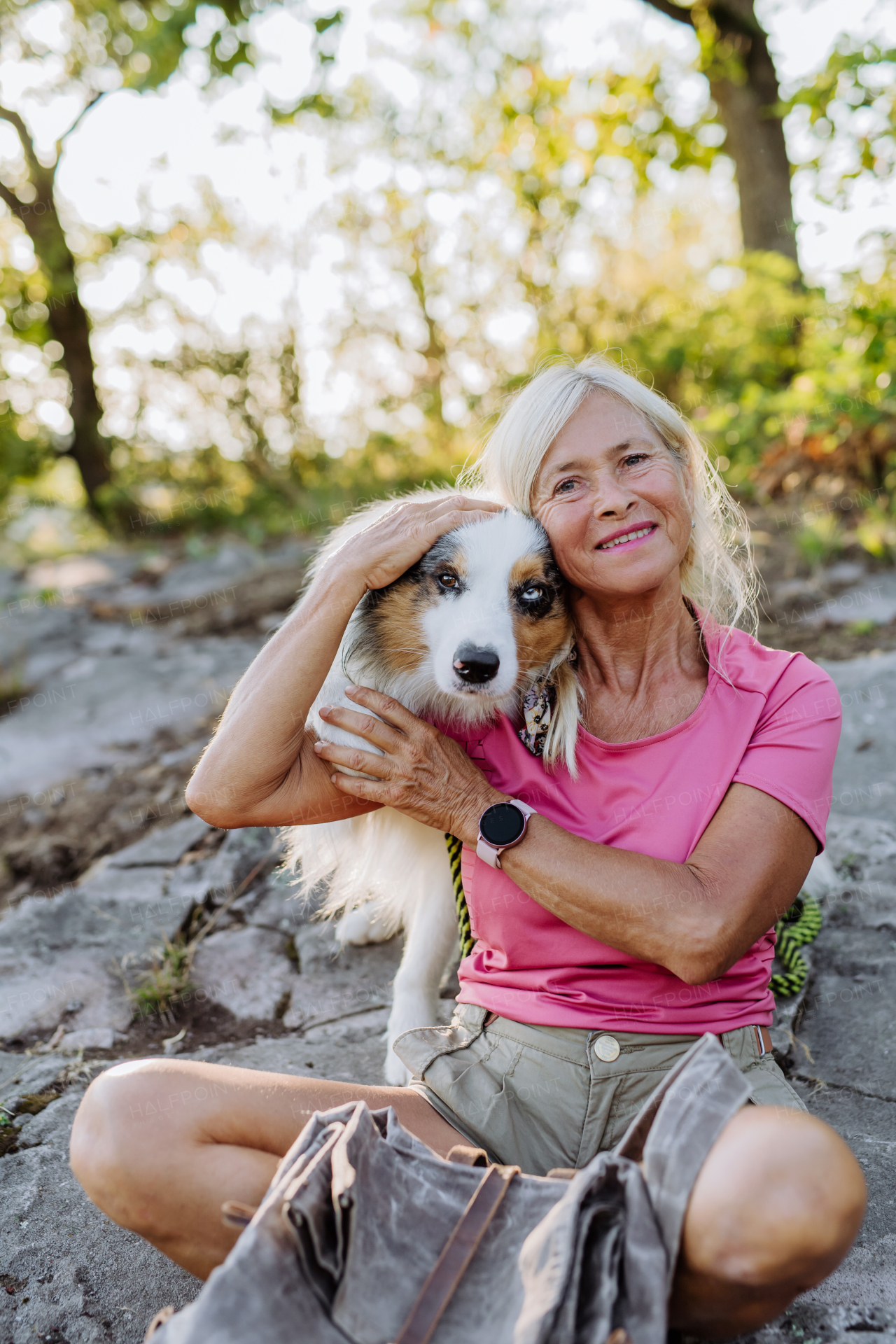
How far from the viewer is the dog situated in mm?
1929

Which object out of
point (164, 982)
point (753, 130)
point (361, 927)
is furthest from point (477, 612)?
point (753, 130)

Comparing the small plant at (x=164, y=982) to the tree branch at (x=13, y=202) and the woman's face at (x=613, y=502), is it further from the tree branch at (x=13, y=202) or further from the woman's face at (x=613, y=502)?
the tree branch at (x=13, y=202)

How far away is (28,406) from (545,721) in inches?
357

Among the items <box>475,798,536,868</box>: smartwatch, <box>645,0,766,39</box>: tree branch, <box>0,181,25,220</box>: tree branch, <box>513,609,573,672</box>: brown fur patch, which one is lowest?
<box>475,798,536,868</box>: smartwatch

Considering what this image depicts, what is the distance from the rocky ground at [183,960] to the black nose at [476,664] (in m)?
1.05

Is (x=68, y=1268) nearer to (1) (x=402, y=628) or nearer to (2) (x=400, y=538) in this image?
(1) (x=402, y=628)

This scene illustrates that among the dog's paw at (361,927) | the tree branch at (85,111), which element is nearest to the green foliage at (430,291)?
the tree branch at (85,111)

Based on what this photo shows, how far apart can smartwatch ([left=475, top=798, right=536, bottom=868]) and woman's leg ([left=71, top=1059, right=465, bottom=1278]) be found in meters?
0.52

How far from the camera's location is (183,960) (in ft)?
8.79

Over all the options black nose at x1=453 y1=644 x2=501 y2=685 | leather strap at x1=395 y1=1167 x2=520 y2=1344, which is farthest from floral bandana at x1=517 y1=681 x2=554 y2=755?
leather strap at x1=395 y1=1167 x2=520 y2=1344

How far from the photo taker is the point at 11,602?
6711 mm

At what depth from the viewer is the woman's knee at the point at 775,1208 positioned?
3.85 ft

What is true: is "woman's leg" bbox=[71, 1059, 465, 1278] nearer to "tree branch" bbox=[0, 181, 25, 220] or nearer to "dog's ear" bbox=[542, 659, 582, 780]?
"dog's ear" bbox=[542, 659, 582, 780]

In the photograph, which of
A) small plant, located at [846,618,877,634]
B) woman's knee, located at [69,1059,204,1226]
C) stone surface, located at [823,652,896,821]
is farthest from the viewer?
small plant, located at [846,618,877,634]
